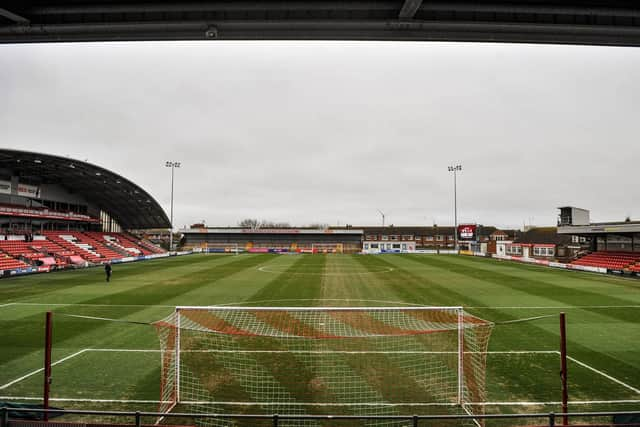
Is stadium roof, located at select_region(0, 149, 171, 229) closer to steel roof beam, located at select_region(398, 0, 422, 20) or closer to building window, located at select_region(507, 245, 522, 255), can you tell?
steel roof beam, located at select_region(398, 0, 422, 20)

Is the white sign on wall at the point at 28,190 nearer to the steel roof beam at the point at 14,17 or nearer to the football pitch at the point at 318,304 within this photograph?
the football pitch at the point at 318,304

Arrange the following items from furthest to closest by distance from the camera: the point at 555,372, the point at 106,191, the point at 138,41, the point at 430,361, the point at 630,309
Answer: the point at 106,191 < the point at 630,309 < the point at 430,361 < the point at 555,372 < the point at 138,41

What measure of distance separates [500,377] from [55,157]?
45.6 metres

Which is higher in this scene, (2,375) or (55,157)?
(55,157)

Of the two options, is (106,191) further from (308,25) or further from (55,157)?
(308,25)

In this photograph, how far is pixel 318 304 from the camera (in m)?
18.8

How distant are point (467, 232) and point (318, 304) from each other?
51607mm

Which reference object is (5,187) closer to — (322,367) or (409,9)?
(322,367)

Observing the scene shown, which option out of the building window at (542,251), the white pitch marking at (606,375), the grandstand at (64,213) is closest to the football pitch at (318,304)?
the white pitch marking at (606,375)

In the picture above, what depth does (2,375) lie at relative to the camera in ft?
30.9

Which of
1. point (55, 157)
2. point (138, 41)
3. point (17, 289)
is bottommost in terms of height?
point (17, 289)

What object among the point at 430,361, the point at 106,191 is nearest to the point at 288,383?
the point at 430,361

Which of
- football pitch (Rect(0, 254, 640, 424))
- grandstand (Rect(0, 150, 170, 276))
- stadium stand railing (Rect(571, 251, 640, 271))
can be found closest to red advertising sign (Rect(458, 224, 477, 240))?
stadium stand railing (Rect(571, 251, 640, 271))

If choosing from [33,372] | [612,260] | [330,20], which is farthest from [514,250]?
[33,372]
